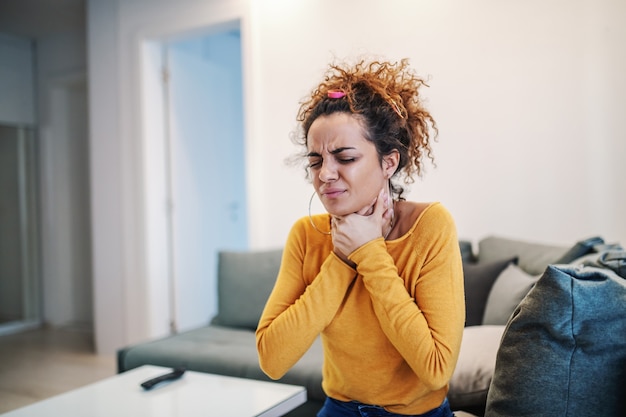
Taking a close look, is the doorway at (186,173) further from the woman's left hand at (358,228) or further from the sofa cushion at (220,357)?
the woman's left hand at (358,228)

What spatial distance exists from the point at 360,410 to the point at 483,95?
208 cm

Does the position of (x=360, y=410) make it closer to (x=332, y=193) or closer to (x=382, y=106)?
(x=332, y=193)

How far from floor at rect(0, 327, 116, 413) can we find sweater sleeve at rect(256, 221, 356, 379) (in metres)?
2.37

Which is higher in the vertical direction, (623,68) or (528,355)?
(623,68)

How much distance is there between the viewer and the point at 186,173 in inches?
166

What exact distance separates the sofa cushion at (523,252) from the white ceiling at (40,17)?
145 inches

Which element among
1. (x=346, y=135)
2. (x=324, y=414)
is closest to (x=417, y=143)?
(x=346, y=135)

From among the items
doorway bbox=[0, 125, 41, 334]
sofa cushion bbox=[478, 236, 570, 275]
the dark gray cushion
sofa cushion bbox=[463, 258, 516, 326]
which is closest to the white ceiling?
doorway bbox=[0, 125, 41, 334]

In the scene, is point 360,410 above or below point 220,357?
above

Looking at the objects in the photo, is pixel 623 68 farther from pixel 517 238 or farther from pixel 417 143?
pixel 417 143

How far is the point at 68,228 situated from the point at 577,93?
4601 mm

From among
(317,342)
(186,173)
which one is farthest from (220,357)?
(186,173)

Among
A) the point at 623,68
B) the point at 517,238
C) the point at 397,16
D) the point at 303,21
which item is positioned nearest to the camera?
the point at 623,68

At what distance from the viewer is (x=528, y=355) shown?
103 centimetres
